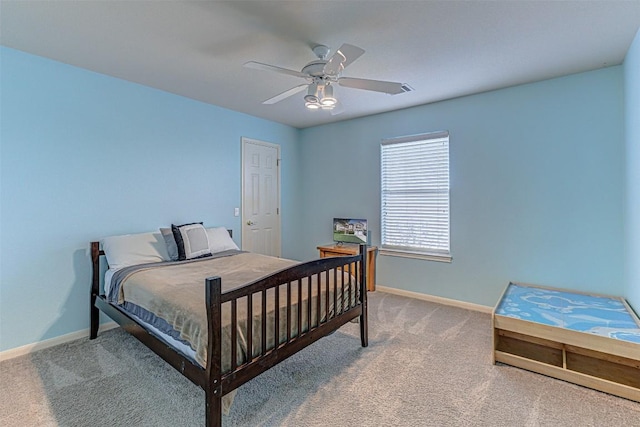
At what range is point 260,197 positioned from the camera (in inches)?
182

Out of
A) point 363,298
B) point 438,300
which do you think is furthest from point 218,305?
point 438,300

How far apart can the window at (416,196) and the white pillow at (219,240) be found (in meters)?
2.11

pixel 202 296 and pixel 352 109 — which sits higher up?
pixel 352 109

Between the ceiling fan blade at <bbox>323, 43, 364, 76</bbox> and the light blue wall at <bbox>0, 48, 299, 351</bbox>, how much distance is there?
2.27 m

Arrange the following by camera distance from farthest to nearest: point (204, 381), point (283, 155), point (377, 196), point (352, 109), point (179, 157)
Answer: point (283, 155) < point (377, 196) < point (352, 109) < point (179, 157) < point (204, 381)

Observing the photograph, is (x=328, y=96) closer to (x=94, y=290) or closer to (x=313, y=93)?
(x=313, y=93)

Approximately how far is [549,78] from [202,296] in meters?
3.75

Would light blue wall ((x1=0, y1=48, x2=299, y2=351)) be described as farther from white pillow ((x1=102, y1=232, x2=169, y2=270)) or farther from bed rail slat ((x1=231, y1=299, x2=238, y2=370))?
bed rail slat ((x1=231, y1=299, x2=238, y2=370))

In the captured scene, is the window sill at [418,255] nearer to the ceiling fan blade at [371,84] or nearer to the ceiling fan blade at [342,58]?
the ceiling fan blade at [371,84]

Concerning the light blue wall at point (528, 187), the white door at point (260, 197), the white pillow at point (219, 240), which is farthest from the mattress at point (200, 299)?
the light blue wall at point (528, 187)

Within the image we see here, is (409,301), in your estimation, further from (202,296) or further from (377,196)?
(202,296)

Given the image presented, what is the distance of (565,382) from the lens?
2145 mm

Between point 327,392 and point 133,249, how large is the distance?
218 centimetres

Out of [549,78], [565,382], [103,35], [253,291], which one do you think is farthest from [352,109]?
[565,382]
